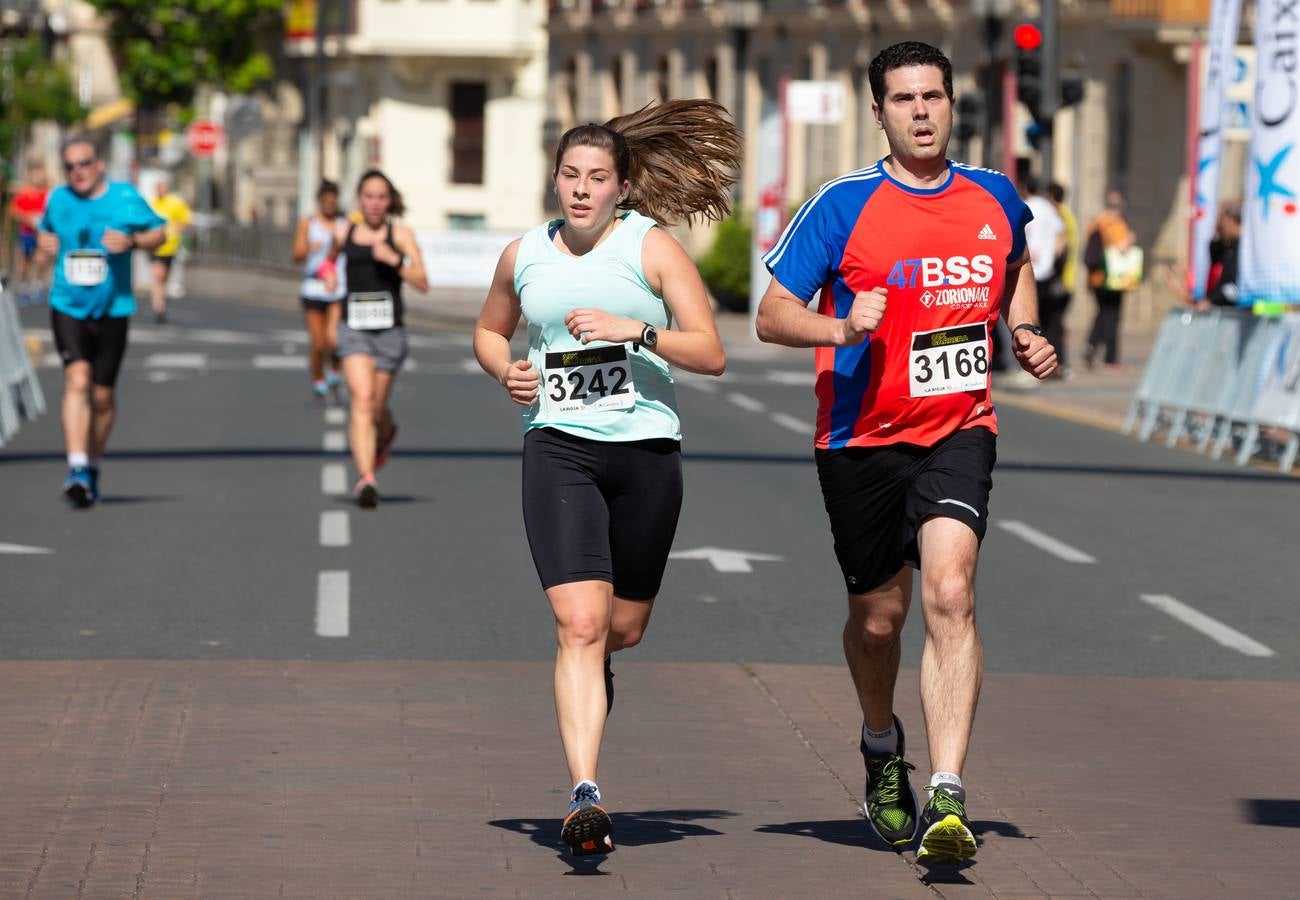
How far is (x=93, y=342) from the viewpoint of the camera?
15.1 meters

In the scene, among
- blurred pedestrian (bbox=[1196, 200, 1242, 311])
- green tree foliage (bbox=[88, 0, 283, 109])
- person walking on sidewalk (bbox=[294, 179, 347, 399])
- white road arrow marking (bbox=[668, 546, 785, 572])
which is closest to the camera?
white road arrow marking (bbox=[668, 546, 785, 572])

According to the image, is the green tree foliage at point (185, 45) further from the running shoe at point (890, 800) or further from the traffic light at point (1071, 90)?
the running shoe at point (890, 800)

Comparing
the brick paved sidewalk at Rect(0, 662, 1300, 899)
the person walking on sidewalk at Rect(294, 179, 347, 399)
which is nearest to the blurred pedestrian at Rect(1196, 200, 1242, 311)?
the person walking on sidewalk at Rect(294, 179, 347, 399)

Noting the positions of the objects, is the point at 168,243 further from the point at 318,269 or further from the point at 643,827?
the point at 643,827

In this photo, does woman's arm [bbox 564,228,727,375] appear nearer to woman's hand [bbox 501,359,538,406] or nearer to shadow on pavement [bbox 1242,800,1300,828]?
woman's hand [bbox 501,359,538,406]

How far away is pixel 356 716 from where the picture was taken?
8.85m

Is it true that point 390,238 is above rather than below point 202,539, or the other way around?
above

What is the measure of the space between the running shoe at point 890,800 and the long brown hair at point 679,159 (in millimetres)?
1408

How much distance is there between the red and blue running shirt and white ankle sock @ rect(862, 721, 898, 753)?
0.71 meters

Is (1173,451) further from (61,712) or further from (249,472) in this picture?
(61,712)

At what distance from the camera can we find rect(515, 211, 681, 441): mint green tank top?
6.85 m

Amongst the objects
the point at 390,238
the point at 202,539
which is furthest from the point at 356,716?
the point at 390,238

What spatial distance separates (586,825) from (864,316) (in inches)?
50.6

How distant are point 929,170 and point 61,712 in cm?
342
